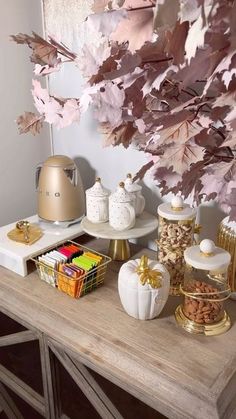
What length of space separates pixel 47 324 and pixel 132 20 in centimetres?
72

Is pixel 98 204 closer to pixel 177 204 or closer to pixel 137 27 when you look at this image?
pixel 177 204

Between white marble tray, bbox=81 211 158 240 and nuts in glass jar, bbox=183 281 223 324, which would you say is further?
white marble tray, bbox=81 211 158 240

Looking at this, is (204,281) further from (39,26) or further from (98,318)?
(39,26)

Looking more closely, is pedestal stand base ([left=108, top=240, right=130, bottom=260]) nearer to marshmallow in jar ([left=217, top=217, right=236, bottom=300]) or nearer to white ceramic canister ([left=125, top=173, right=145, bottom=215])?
white ceramic canister ([left=125, top=173, right=145, bottom=215])

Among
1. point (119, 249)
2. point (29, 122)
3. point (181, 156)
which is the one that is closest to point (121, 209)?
point (119, 249)

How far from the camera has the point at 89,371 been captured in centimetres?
87

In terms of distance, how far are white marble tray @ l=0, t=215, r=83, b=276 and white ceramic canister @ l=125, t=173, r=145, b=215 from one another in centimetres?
18

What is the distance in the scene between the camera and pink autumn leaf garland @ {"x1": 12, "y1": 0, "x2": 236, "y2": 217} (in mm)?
313

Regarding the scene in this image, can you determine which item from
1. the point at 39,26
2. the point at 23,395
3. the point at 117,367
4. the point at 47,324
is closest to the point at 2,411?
the point at 23,395

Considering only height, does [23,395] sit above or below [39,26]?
below

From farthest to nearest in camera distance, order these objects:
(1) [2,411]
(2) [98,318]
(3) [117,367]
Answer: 1. (1) [2,411]
2. (2) [98,318]
3. (3) [117,367]

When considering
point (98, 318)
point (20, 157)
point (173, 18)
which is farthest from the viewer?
point (20, 157)

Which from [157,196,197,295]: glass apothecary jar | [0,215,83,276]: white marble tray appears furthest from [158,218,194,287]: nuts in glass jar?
[0,215,83,276]: white marble tray

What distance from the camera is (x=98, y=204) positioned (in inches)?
42.6
